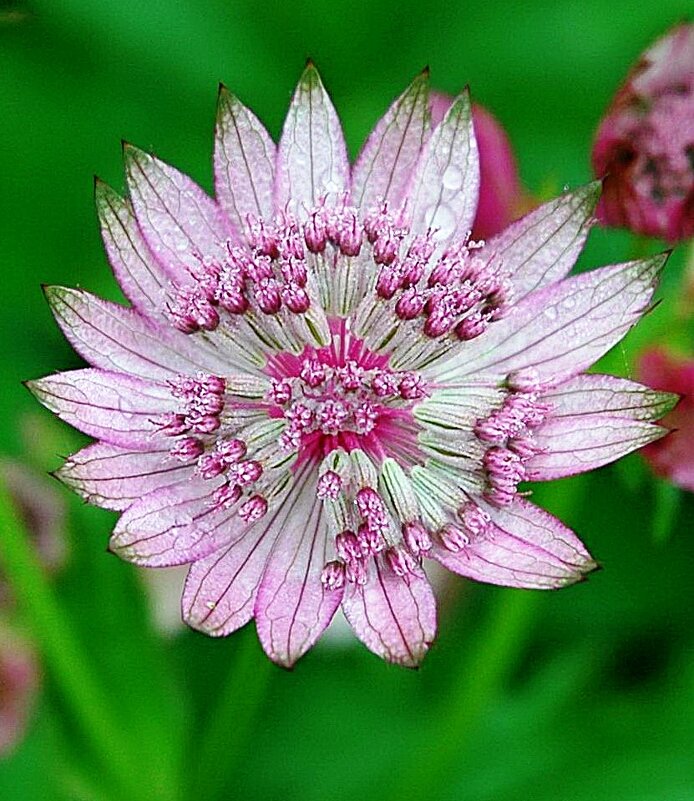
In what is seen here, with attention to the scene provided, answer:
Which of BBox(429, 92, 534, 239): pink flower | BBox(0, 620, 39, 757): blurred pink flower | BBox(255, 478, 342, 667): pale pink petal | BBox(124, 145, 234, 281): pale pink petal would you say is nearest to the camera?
BBox(255, 478, 342, 667): pale pink petal

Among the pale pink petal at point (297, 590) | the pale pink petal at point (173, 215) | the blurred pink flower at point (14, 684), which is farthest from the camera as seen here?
the blurred pink flower at point (14, 684)

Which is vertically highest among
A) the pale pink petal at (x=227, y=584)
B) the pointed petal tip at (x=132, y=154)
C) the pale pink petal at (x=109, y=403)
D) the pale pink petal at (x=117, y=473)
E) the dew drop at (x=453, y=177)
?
the dew drop at (x=453, y=177)

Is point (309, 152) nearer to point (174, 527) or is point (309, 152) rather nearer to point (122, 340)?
point (122, 340)

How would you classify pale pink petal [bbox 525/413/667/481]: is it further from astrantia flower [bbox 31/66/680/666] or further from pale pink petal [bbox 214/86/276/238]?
pale pink petal [bbox 214/86/276/238]

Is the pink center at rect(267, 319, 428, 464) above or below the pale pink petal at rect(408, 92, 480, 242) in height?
below

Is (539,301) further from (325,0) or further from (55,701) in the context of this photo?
(325,0)

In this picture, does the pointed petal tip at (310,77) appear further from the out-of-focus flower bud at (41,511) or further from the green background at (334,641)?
the out-of-focus flower bud at (41,511)

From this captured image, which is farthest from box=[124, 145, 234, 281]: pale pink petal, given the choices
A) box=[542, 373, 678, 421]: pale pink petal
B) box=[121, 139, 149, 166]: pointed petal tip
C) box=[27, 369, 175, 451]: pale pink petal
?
box=[542, 373, 678, 421]: pale pink petal

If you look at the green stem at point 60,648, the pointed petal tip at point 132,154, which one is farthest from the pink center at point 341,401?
the green stem at point 60,648
